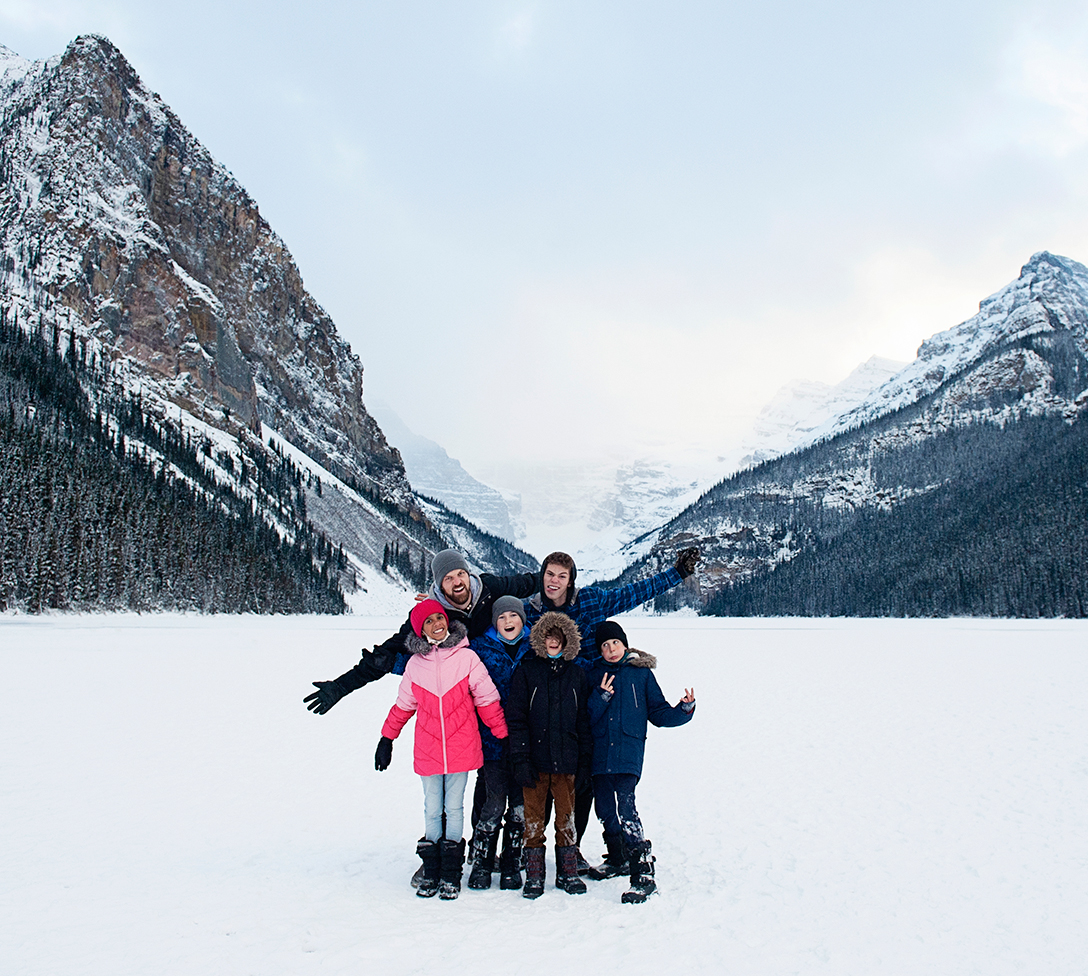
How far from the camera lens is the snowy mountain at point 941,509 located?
87.1m

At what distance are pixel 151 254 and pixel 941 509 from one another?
13402cm

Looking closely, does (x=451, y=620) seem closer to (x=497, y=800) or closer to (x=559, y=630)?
(x=559, y=630)

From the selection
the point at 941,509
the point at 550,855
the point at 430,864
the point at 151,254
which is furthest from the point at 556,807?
the point at 941,509

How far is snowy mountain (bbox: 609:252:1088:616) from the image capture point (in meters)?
87.1

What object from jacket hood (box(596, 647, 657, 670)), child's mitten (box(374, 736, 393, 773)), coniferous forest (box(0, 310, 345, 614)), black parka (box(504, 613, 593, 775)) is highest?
coniferous forest (box(0, 310, 345, 614))

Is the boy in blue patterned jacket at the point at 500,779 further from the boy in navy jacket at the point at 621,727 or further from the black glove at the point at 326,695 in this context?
the black glove at the point at 326,695

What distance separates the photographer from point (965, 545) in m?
99.2

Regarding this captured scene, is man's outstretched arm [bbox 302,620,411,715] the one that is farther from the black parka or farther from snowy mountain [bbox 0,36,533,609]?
snowy mountain [bbox 0,36,533,609]

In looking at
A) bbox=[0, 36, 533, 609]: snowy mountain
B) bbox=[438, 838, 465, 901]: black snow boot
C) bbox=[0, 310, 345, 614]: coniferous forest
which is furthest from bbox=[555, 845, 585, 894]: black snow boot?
bbox=[0, 36, 533, 609]: snowy mountain

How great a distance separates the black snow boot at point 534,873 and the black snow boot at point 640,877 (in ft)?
1.99

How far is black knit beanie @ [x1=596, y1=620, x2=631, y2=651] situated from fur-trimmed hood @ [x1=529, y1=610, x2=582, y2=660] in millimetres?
367

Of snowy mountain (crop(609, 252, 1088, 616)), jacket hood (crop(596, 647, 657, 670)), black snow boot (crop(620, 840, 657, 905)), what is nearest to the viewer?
black snow boot (crop(620, 840, 657, 905))

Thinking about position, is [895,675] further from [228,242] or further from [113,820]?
[228,242]

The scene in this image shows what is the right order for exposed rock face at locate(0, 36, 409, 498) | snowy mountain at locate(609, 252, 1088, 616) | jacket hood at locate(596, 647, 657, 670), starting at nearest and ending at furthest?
jacket hood at locate(596, 647, 657, 670), snowy mountain at locate(609, 252, 1088, 616), exposed rock face at locate(0, 36, 409, 498)
